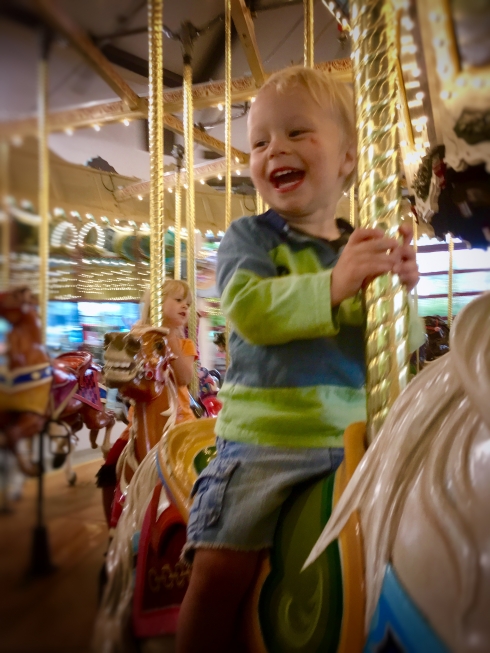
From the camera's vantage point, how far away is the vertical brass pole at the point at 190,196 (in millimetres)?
689

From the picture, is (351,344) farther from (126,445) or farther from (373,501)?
(126,445)

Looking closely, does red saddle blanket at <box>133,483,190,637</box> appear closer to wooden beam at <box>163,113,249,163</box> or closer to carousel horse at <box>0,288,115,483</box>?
carousel horse at <box>0,288,115,483</box>

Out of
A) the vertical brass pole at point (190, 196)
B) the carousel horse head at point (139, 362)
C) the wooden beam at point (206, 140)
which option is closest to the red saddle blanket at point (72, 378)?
the carousel horse head at point (139, 362)

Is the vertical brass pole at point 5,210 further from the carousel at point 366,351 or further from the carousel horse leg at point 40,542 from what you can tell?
the carousel horse leg at point 40,542

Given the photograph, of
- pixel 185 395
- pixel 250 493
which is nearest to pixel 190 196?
pixel 185 395

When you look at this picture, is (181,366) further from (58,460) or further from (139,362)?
(58,460)

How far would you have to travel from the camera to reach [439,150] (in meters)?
0.36

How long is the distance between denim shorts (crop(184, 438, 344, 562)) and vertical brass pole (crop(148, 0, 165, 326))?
33 cm

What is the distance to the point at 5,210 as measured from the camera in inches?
11.1

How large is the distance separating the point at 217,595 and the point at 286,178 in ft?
1.63

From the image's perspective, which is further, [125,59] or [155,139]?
[155,139]

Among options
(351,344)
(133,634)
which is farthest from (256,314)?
(133,634)

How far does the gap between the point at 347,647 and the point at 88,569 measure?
0.80 feet

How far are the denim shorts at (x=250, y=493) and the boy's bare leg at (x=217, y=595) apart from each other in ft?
0.05
